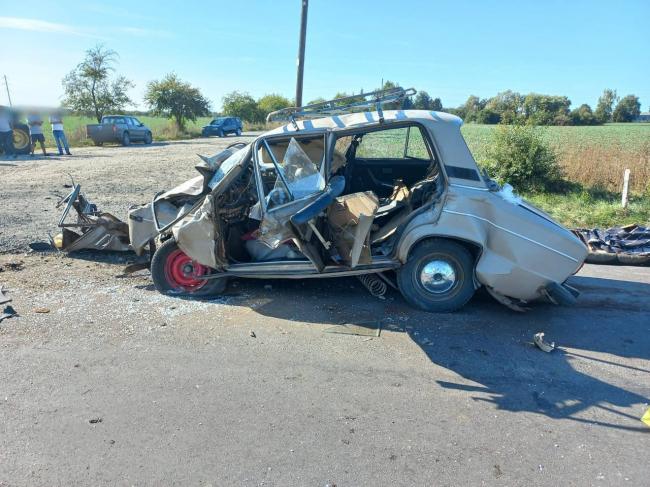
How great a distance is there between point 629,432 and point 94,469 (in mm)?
3281

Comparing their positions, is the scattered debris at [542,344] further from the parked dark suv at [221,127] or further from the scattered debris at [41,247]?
the parked dark suv at [221,127]

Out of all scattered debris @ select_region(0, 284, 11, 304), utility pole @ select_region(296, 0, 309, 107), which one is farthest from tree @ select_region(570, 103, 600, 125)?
scattered debris @ select_region(0, 284, 11, 304)

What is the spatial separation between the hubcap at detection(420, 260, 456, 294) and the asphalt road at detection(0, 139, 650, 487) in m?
0.31

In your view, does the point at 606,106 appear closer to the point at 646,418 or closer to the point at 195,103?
the point at 195,103

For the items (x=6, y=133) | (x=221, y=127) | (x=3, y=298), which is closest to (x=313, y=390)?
(x=3, y=298)

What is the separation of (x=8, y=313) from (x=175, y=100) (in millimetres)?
40601

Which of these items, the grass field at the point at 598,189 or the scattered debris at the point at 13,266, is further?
the grass field at the point at 598,189

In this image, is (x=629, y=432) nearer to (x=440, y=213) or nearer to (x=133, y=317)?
(x=440, y=213)

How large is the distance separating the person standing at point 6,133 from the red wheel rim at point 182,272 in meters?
15.8

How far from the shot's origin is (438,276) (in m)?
4.64

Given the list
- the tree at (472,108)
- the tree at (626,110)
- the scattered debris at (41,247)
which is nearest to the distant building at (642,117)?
the tree at (626,110)

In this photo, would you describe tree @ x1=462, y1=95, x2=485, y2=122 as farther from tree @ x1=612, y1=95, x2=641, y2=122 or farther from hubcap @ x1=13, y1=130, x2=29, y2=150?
hubcap @ x1=13, y1=130, x2=29, y2=150

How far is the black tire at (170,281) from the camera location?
5.02 m

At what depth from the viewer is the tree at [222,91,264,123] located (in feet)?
183
